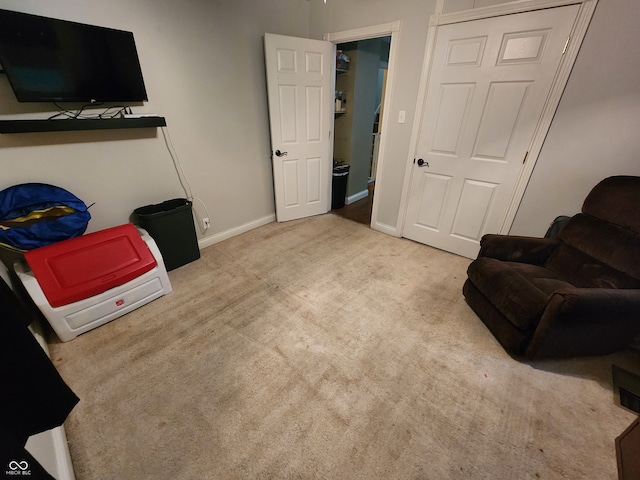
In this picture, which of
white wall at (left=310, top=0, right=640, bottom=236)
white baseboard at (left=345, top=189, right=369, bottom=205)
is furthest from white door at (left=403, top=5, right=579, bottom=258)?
white baseboard at (left=345, top=189, right=369, bottom=205)

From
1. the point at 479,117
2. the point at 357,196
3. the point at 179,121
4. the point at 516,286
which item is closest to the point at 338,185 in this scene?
the point at 357,196

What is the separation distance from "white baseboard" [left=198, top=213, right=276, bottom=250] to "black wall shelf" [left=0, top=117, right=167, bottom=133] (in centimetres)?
120

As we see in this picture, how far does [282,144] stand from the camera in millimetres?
3020

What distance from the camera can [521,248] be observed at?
191cm

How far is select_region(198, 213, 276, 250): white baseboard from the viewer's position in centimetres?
283

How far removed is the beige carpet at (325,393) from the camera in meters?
1.14

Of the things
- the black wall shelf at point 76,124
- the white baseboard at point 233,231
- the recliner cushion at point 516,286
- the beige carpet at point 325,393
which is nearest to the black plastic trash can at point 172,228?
the white baseboard at point 233,231

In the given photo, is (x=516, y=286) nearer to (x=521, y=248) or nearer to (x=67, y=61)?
(x=521, y=248)

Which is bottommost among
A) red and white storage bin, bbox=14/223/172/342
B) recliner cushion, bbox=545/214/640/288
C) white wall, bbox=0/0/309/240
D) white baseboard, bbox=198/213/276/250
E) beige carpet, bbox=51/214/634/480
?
beige carpet, bbox=51/214/634/480

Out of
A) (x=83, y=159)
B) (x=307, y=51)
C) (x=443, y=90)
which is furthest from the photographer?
(x=307, y=51)

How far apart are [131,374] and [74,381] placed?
29cm

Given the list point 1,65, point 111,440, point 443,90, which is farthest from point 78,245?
point 443,90

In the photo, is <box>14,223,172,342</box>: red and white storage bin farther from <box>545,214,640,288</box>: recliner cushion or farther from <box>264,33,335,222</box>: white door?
<box>545,214,640,288</box>: recliner cushion

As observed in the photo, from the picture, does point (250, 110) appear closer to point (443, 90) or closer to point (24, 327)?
point (443, 90)
